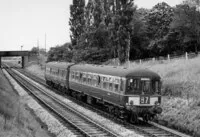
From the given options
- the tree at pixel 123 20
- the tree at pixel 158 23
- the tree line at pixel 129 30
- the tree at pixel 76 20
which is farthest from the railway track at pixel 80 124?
the tree at pixel 76 20

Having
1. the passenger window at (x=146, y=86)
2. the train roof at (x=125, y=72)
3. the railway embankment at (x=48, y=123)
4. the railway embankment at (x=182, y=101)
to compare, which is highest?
the train roof at (x=125, y=72)

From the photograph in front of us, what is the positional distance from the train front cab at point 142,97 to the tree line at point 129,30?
76.2 feet

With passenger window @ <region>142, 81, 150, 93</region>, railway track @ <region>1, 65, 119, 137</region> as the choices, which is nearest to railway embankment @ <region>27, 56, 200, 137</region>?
passenger window @ <region>142, 81, 150, 93</region>

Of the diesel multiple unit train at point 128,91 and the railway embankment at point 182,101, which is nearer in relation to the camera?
the railway embankment at point 182,101

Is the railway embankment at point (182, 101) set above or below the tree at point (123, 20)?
below

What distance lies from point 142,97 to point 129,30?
A: 79.6 ft

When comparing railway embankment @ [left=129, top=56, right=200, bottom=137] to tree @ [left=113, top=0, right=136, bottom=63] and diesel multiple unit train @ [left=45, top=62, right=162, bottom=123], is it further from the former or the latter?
tree @ [left=113, top=0, right=136, bottom=63]

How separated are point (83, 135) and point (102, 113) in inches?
250

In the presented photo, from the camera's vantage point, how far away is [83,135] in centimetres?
1734

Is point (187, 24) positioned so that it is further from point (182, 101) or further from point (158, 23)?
point (182, 101)

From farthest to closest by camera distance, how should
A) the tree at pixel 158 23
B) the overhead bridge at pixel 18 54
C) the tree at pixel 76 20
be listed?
the overhead bridge at pixel 18 54 < the tree at pixel 76 20 < the tree at pixel 158 23

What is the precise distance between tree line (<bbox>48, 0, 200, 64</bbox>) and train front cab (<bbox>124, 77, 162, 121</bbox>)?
23232 millimetres

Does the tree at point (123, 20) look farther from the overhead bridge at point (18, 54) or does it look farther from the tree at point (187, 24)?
the overhead bridge at point (18, 54)

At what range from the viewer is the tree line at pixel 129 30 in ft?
145
